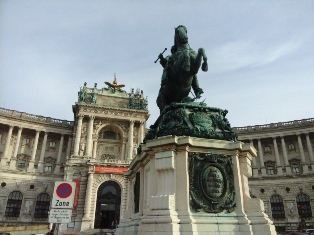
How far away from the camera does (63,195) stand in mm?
6227

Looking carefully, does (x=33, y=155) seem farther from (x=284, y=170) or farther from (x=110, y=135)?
(x=284, y=170)

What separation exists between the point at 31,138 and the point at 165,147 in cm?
4368

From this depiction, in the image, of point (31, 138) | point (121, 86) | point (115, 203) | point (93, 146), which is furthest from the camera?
point (121, 86)

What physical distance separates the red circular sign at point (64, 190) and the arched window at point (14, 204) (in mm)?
37526

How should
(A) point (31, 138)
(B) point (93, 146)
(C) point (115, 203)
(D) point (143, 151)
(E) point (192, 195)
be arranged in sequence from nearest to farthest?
(E) point (192, 195) < (D) point (143, 151) < (C) point (115, 203) < (B) point (93, 146) < (A) point (31, 138)

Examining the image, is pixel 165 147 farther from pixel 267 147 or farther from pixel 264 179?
pixel 267 147

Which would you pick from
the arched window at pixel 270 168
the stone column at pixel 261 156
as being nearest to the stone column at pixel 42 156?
the stone column at pixel 261 156

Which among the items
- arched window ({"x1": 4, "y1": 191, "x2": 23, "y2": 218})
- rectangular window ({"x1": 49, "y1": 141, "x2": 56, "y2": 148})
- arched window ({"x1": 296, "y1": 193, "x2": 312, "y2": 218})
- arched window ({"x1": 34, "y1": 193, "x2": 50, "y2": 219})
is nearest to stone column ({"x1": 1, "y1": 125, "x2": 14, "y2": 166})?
arched window ({"x1": 4, "y1": 191, "x2": 23, "y2": 218})

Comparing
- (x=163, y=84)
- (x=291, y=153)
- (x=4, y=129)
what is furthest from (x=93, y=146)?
(x=163, y=84)

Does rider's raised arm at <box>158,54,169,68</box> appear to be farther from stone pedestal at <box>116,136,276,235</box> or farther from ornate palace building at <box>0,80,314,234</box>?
ornate palace building at <box>0,80,314,234</box>

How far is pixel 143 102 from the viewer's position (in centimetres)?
4512

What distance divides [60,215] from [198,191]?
3.13 m

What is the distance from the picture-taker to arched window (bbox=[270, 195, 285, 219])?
38.9 metres

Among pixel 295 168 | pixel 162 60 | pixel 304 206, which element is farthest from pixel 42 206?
pixel 295 168
